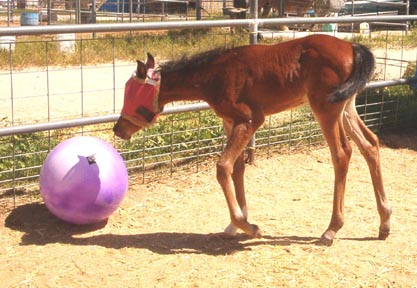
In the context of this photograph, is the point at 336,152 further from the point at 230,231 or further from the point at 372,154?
the point at 230,231

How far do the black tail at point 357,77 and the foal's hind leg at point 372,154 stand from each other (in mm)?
356

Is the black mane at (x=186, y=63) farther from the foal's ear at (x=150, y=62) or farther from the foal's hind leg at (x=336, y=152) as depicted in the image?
the foal's hind leg at (x=336, y=152)

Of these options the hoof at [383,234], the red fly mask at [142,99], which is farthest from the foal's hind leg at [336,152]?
the red fly mask at [142,99]

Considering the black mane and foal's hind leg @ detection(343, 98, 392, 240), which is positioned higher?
the black mane

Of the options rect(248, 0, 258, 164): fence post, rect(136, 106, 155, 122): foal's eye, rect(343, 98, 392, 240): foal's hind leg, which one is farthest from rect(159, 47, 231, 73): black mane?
rect(248, 0, 258, 164): fence post

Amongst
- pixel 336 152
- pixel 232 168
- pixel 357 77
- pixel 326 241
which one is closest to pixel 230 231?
pixel 232 168

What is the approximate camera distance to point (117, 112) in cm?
840

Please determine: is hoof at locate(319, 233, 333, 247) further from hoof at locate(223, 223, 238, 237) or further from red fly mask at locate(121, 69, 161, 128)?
red fly mask at locate(121, 69, 161, 128)

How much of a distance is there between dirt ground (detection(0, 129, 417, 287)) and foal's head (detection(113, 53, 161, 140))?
950 millimetres

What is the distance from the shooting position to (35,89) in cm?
1042

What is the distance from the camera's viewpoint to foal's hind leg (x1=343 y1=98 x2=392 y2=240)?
507 centimetres

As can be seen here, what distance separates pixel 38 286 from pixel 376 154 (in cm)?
274

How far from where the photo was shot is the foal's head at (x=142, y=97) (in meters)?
4.75

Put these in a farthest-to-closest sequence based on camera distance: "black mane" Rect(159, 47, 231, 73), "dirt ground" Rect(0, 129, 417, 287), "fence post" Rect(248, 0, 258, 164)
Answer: "fence post" Rect(248, 0, 258, 164)
"black mane" Rect(159, 47, 231, 73)
"dirt ground" Rect(0, 129, 417, 287)
